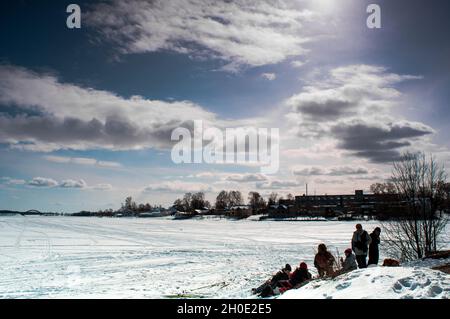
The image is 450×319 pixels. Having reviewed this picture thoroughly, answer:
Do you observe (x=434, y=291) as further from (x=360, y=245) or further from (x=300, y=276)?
(x=360, y=245)

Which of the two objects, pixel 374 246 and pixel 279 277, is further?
pixel 374 246

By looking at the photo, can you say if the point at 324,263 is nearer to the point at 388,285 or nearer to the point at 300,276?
the point at 300,276

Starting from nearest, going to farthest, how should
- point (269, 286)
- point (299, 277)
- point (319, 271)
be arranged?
point (269, 286) → point (299, 277) → point (319, 271)

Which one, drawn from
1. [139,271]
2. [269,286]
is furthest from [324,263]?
[139,271]

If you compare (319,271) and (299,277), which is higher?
(319,271)

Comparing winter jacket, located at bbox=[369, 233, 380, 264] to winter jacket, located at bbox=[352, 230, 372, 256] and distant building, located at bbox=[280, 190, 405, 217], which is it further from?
distant building, located at bbox=[280, 190, 405, 217]

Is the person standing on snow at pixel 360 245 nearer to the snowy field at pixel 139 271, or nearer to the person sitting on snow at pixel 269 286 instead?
the person sitting on snow at pixel 269 286

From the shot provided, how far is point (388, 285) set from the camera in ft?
24.6

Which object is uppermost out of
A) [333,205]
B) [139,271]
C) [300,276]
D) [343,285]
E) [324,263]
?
[343,285]

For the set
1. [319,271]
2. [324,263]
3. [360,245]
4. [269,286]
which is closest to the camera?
[269,286]

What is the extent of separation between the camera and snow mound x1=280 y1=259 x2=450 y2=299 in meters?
7.11
